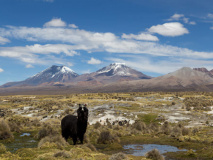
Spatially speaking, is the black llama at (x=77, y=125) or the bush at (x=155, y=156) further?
the black llama at (x=77, y=125)

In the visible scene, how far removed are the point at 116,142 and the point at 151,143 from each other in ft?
12.4

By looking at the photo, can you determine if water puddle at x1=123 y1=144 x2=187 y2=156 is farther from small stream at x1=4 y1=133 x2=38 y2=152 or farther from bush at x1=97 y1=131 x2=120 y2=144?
small stream at x1=4 y1=133 x2=38 y2=152

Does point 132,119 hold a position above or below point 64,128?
below

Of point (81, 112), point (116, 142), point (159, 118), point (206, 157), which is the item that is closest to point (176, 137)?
point (116, 142)

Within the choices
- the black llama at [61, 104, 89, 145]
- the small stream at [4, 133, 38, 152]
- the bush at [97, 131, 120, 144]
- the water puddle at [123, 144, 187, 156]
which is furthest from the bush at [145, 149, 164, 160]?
the small stream at [4, 133, 38, 152]

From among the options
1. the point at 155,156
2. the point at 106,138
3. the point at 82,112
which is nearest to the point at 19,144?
the point at 82,112

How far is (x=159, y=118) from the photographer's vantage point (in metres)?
45.8

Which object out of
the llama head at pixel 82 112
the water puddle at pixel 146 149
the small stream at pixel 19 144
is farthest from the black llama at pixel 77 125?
the water puddle at pixel 146 149

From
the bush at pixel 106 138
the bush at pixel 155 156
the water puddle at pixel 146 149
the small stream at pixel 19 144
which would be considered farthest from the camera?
the bush at pixel 106 138

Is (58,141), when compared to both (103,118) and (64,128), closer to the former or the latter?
(64,128)

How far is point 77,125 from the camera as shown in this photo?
1733 centimetres

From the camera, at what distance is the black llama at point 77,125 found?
16430 mm

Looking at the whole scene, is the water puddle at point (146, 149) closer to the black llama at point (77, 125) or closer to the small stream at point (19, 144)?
the black llama at point (77, 125)

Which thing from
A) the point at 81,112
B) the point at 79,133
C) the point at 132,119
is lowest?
the point at 132,119
